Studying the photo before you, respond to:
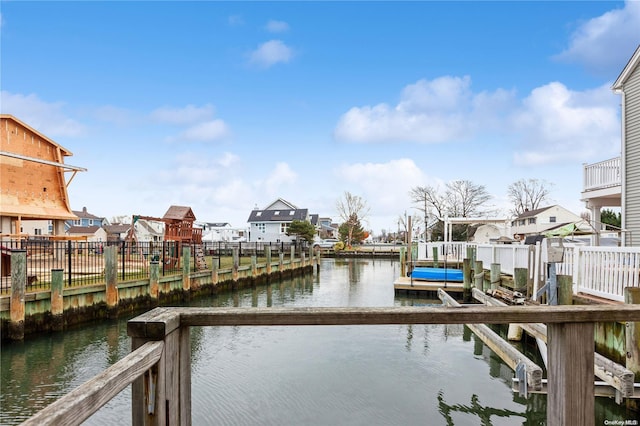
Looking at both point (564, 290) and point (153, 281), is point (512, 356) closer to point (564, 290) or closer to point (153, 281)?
point (564, 290)

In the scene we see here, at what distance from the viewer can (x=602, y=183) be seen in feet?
53.2

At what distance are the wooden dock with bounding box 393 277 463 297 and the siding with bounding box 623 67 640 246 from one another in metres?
6.34

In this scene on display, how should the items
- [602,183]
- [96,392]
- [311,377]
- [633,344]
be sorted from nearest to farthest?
[96,392]
[633,344]
[311,377]
[602,183]

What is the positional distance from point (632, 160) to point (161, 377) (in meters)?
17.4

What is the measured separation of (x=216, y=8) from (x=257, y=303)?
39.4 ft

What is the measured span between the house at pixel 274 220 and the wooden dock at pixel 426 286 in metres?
41.1

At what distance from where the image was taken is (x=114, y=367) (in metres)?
1.37

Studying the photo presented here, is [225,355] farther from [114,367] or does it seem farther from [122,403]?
[114,367]

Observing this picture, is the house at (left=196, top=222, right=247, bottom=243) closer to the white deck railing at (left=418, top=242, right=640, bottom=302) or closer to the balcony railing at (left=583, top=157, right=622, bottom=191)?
the balcony railing at (left=583, top=157, right=622, bottom=191)

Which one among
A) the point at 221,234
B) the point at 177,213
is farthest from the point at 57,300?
the point at 221,234

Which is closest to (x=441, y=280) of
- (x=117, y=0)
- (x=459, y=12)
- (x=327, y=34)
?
(x=459, y=12)

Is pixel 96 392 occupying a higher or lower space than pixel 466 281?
higher

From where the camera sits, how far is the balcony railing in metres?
15.8

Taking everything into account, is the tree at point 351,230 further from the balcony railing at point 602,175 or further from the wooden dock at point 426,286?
the balcony railing at point 602,175
